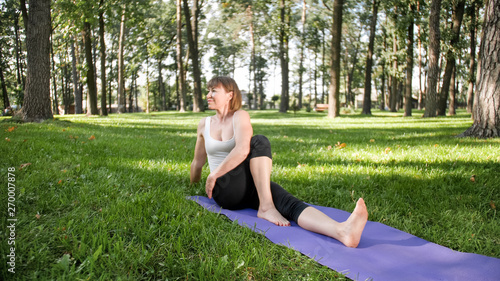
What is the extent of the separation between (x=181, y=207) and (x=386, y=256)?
179 centimetres

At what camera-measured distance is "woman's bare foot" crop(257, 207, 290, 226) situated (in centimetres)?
265

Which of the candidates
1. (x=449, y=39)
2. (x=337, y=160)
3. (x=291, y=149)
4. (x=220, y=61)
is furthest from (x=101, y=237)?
(x=220, y=61)

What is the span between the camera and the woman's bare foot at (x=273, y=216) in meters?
2.65

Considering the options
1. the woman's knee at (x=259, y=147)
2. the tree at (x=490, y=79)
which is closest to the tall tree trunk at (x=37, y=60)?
the woman's knee at (x=259, y=147)

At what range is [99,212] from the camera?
262cm

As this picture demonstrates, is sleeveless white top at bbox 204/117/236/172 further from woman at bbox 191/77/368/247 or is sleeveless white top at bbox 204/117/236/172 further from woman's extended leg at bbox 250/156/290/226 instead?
woman's extended leg at bbox 250/156/290/226

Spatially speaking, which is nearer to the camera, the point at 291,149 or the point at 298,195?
the point at 298,195

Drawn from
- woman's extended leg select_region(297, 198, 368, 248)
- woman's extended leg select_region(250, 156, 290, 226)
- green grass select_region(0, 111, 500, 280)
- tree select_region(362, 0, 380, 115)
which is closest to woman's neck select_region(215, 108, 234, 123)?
woman's extended leg select_region(250, 156, 290, 226)

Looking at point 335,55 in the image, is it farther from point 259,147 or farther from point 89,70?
point 259,147

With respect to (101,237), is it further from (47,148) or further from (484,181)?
(484,181)

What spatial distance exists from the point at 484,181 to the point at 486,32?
185 inches

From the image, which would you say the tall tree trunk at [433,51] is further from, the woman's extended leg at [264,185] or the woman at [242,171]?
the woman's extended leg at [264,185]

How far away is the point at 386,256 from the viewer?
219cm

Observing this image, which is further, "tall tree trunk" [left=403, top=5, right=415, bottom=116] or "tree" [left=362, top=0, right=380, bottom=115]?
"tree" [left=362, top=0, right=380, bottom=115]
